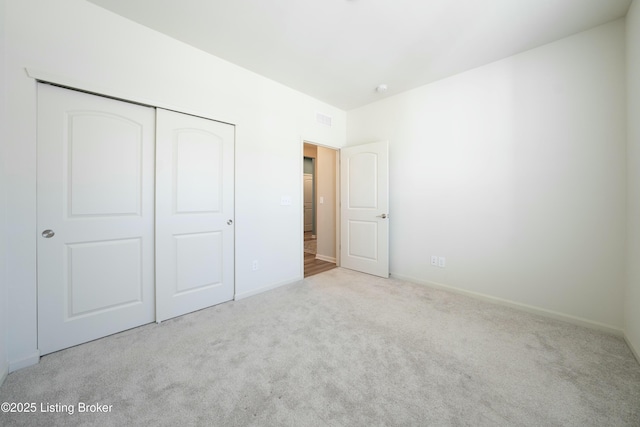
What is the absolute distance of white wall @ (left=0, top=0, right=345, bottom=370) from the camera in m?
1.62

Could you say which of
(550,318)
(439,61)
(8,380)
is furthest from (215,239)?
(550,318)

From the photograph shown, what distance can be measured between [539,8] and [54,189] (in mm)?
4120

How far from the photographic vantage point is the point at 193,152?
244 cm

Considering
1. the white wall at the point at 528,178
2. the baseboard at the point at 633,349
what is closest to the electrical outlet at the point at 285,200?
the white wall at the point at 528,178

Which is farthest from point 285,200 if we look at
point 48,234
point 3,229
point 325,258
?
point 3,229

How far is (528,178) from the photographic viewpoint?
2471mm

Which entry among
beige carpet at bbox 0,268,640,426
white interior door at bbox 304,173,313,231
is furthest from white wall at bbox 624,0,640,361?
white interior door at bbox 304,173,313,231

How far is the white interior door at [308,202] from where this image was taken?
25.3ft

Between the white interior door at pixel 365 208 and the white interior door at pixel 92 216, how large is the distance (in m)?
2.74

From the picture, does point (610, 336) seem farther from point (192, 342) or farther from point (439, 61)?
point (192, 342)

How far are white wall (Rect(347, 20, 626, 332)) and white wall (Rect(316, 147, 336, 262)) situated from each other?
1528 millimetres

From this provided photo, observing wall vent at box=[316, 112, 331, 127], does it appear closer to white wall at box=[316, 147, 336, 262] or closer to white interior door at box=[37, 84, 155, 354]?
white wall at box=[316, 147, 336, 262]

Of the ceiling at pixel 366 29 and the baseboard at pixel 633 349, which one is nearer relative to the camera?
the baseboard at pixel 633 349

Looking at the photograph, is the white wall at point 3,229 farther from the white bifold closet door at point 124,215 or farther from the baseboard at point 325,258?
the baseboard at point 325,258
